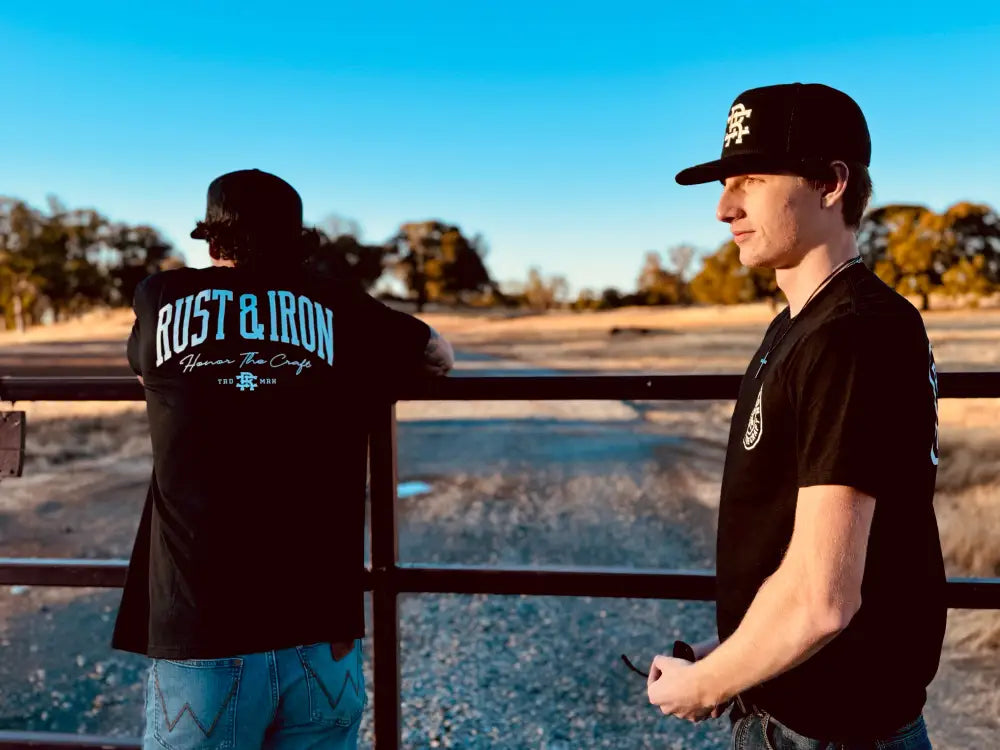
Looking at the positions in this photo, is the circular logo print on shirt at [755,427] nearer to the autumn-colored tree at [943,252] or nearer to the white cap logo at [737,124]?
the white cap logo at [737,124]

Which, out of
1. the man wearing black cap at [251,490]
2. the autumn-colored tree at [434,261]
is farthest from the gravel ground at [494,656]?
the autumn-colored tree at [434,261]

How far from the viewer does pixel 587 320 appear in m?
72.4

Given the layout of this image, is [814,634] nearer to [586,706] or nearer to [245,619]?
[245,619]

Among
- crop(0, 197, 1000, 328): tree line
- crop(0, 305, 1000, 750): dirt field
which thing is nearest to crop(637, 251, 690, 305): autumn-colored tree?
crop(0, 197, 1000, 328): tree line

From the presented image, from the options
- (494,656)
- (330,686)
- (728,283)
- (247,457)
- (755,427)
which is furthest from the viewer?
(728,283)

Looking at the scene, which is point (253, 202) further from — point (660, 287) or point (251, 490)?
point (660, 287)

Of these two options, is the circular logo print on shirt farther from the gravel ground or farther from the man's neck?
the gravel ground

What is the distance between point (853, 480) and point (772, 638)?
0.26 meters

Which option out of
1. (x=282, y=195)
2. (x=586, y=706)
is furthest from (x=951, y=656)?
(x=282, y=195)

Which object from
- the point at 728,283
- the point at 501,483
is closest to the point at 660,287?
the point at 728,283

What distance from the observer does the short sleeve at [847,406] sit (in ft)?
3.66

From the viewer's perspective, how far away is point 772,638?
3.88 ft

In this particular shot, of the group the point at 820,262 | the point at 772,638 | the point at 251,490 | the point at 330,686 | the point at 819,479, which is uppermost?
the point at 820,262

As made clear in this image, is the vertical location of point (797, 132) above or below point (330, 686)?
above
